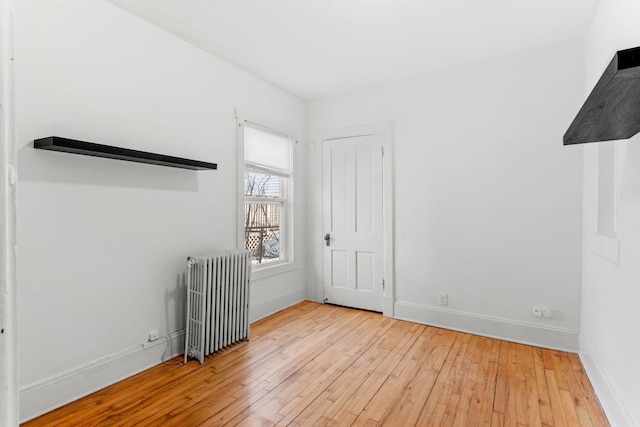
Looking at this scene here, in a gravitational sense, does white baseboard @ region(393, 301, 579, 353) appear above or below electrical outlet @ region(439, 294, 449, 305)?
below

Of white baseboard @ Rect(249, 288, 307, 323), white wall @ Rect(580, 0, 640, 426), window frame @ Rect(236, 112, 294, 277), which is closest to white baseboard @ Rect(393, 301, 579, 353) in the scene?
white wall @ Rect(580, 0, 640, 426)

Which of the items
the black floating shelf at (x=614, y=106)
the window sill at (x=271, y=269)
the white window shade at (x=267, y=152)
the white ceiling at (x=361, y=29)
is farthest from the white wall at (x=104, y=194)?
the black floating shelf at (x=614, y=106)

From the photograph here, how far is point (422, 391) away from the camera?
2.35m

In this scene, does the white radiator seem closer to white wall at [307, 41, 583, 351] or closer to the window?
the window

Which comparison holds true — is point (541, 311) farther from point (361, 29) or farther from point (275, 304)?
point (361, 29)

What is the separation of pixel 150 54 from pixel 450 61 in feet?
9.15

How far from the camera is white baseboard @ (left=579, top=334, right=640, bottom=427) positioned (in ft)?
5.99

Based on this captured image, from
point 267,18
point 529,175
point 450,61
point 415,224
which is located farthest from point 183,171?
point 529,175

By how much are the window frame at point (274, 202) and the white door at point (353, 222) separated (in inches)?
17.5

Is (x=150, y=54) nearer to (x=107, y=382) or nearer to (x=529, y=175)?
(x=107, y=382)

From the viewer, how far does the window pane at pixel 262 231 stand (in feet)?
12.6

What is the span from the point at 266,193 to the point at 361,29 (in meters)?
2.03

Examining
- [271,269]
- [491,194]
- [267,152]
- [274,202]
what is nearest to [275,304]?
[271,269]

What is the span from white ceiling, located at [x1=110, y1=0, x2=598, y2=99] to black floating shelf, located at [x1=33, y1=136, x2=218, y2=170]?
1.12m
